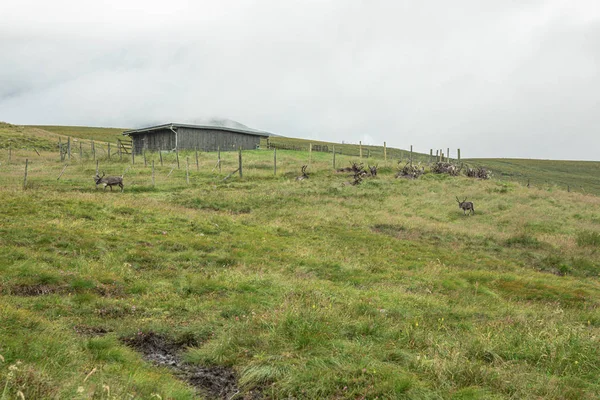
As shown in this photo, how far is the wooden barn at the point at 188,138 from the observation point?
183 feet

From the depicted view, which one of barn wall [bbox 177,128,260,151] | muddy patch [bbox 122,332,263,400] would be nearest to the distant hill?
barn wall [bbox 177,128,260,151]

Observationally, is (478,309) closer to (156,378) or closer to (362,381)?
(362,381)

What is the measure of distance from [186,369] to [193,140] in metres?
52.9

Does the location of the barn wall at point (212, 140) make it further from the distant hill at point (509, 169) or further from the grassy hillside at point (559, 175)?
the grassy hillside at point (559, 175)

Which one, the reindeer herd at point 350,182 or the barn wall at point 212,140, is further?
the barn wall at point 212,140

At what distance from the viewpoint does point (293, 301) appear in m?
9.23

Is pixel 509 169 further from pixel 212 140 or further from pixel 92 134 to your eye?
pixel 92 134

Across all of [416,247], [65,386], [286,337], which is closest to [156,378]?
[65,386]

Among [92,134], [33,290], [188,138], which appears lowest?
[33,290]

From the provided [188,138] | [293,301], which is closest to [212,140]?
[188,138]

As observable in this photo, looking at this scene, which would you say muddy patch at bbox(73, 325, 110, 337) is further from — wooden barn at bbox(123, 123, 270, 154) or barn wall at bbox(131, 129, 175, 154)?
barn wall at bbox(131, 129, 175, 154)

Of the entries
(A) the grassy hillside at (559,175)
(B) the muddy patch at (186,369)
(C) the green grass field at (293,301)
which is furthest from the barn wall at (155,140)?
(A) the grassy hillside at (559,175)

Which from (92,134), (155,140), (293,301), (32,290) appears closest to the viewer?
(293,301)

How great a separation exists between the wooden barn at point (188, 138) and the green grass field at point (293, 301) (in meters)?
29.7
